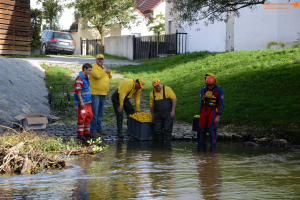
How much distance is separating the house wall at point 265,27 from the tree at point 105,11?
16.5 m

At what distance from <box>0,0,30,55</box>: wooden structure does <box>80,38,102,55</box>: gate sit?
1713 centimetres

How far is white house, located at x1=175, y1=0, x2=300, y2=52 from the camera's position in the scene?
18.7m

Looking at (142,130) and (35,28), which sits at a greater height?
(35,28)

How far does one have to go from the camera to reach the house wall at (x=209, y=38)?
74.1 feet

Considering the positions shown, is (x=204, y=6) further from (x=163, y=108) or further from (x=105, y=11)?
(x=105, y=11)

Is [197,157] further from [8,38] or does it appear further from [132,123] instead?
[8,38]

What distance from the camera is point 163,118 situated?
9.61m

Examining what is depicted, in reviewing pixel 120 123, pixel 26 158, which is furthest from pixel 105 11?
pixel 26 158

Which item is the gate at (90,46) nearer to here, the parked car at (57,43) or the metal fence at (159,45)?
the parked car at (57,43)

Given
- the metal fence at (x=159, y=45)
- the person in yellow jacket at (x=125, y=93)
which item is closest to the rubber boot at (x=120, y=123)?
the person in yellow jacket at (x=125, y=93)

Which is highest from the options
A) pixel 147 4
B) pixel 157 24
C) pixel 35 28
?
pixel 147 4

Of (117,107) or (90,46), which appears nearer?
(117,107)

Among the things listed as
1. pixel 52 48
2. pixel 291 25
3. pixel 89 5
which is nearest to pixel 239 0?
pixel 291 25

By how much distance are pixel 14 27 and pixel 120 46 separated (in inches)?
520
